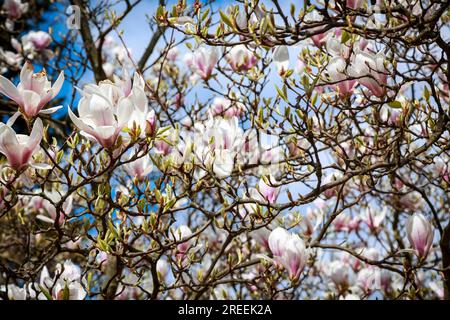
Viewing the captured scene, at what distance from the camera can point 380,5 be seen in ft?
6.18

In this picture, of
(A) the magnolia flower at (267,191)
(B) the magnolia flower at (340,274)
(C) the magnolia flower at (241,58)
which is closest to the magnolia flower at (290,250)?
(A) the magnolia flower at (267,191)

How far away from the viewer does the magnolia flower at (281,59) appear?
2.22 metres

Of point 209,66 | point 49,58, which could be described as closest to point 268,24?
point 209,66

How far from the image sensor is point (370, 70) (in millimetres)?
1919

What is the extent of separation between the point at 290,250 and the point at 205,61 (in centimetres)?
131

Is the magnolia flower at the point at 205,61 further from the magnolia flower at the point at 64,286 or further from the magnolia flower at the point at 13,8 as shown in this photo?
the magnolia flower at the point at 13,8

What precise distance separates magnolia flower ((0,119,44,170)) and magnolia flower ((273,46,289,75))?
104cm

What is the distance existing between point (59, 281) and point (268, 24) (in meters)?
1.32

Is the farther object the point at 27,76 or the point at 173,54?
the point at 173,54

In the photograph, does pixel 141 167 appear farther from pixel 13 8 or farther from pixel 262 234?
pixel 13 8

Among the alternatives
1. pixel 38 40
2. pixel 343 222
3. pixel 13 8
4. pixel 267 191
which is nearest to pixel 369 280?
pixel 343 222

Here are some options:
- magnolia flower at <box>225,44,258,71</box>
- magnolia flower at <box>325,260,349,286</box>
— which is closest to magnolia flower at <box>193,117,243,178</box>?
magnolia flower at <box>225,44,258,71</box>

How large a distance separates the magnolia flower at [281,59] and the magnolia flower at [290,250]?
70 cm

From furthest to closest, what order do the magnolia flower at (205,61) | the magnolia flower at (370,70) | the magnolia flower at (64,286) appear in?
the magnolia flower at (205,61) → the magnolia flower at (64,286) → the magnolia flower at (370,70)
